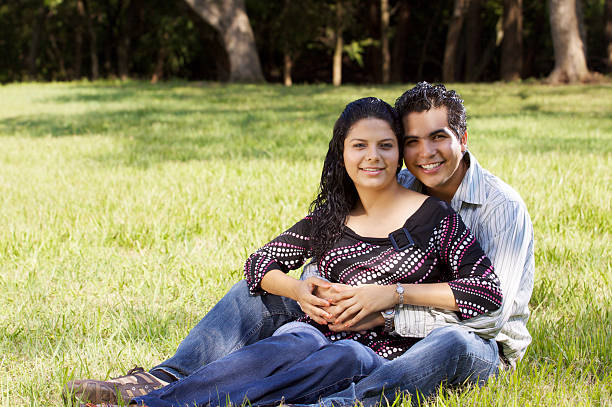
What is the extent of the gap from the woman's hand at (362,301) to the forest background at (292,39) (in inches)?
843

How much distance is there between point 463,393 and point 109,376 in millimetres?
1503

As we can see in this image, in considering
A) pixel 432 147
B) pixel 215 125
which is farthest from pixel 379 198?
pixel 215 125

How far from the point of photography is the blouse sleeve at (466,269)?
2.69 meters

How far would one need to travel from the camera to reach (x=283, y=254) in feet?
10.5

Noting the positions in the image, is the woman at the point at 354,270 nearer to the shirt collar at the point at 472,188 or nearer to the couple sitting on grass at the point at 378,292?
the couple sitting on grass at the point at 378,292

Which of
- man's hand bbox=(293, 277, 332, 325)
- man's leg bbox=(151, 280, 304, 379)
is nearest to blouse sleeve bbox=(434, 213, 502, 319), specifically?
man's hand bbox=(293, 277, 332, 325)

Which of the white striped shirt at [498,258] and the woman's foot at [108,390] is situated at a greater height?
the white striped shirt at [498,258]

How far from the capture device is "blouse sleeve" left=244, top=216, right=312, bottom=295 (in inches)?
124

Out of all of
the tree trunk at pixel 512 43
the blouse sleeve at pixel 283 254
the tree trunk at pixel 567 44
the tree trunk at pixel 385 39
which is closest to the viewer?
the blouse sleeve at pixel 283 254

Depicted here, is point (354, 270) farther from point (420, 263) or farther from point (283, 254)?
point (283, 254)

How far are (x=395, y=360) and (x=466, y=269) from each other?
1.56ft

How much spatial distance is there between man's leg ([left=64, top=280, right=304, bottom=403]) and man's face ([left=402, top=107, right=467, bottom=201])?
2.85 feet

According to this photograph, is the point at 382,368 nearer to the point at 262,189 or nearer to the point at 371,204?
the point at 371,204

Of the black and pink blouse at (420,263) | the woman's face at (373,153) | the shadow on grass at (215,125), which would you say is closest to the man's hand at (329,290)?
the black and pink blouse at (420,263)
